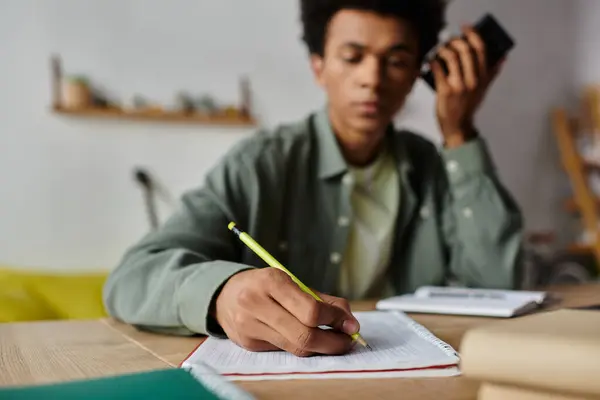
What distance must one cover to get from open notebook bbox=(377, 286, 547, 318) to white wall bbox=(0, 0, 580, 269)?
1.47m

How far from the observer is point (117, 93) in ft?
8.07

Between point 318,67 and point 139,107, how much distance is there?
1.39m

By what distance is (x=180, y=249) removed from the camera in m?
0.81

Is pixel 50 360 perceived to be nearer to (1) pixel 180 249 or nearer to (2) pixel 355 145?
(1) pixel 180 249

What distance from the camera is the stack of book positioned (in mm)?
360

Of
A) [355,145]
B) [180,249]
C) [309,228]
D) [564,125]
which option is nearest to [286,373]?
[180,249]

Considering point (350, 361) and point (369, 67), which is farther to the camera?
point (369, 67)

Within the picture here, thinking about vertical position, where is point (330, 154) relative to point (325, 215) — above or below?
above

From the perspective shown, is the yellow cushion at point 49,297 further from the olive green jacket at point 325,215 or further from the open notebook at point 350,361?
the open notebook at point 350,361

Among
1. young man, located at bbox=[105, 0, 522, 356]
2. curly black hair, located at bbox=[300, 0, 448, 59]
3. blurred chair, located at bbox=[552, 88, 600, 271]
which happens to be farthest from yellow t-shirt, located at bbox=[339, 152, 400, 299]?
blurred chair, located at bbox=[552, 88, 600, 271]

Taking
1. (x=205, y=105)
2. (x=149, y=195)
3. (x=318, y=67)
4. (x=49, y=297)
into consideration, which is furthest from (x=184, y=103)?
(x=318, y=67)

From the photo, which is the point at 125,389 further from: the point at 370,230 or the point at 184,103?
the point at 184,103

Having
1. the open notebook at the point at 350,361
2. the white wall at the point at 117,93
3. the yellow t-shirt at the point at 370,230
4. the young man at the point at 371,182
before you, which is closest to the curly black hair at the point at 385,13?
the young man at the point at 371,182

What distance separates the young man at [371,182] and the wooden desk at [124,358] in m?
0.21
